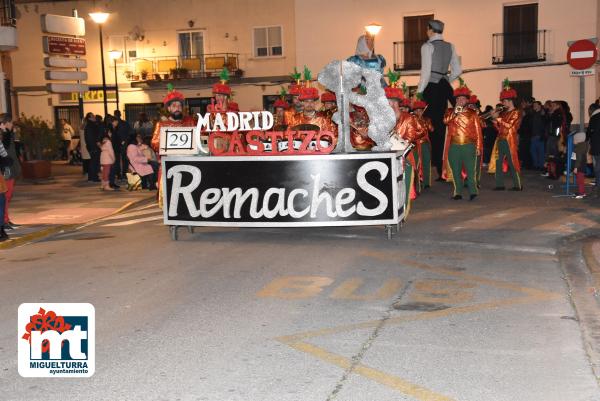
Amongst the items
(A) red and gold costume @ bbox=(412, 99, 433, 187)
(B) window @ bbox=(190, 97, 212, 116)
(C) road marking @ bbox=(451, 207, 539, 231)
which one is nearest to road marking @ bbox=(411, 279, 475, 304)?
(C) road marking @ bbox=(451, 207, 539, 231)

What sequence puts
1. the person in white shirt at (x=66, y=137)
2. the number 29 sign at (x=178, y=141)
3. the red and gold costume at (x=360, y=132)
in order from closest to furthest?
the number 29 sign at (x=178, y=141)
the red and gold costume at (x=360, y=132)
the person in white shirt at (x=66, y=137)

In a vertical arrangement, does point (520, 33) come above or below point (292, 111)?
above

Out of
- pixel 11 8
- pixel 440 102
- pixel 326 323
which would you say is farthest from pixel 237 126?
pixel 11 8

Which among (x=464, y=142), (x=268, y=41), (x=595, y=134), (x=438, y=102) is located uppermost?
(x=268, y=41)

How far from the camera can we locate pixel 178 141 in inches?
442

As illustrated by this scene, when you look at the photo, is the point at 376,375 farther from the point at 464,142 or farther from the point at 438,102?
the point at 438,102

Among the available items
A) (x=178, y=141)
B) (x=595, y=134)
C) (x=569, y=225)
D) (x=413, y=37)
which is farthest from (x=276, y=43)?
(x=569, y=225)

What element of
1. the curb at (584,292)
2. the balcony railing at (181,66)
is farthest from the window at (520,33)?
the curb at (584,292)

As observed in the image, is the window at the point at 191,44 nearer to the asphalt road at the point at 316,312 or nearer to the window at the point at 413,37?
the window at the point at 413,37

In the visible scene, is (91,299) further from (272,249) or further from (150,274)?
(272,249)

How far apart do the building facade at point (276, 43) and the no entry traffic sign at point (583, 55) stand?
63.3 feet

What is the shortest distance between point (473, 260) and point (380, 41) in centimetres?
2934

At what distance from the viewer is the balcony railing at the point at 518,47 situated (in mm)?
34781

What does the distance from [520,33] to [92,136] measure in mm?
21132
